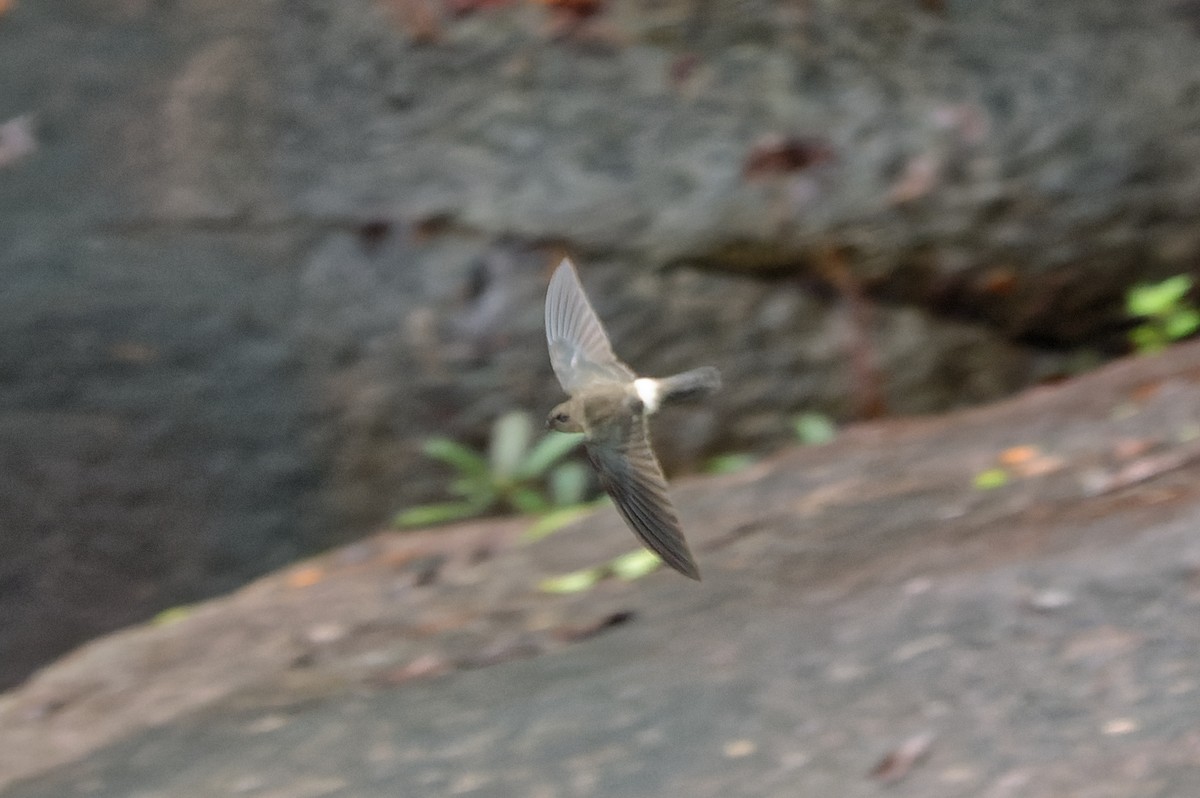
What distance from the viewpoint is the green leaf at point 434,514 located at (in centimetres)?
479

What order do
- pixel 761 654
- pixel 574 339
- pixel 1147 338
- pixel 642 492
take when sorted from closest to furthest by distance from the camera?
pixel 642 492, pixel 574 339, pixel 761 654, pixel 1147 338

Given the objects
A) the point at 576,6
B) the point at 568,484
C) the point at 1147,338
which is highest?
the point at 576,6

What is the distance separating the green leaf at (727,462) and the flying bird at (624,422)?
2.44 m

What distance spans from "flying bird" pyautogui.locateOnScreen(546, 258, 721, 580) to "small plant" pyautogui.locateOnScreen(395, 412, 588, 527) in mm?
2290

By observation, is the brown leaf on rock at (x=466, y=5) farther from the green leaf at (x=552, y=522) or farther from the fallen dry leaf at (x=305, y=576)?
the fallen dry leaf at (x=305, y=576)

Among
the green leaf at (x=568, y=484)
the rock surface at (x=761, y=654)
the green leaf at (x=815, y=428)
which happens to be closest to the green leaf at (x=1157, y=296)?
the rock surface at (x=761, y=654)

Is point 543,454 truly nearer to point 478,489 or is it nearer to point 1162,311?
point 478,489

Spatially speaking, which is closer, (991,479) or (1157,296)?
(991,479)

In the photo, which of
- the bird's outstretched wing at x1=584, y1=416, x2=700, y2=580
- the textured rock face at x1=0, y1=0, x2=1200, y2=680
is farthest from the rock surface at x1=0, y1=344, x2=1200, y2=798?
the bird's outstretched wing at x1=584, y1=416, x2=700, y2=580

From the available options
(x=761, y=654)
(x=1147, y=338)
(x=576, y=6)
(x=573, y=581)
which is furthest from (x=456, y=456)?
(x=1147, y=338)

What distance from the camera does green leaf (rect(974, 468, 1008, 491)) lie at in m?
3.60

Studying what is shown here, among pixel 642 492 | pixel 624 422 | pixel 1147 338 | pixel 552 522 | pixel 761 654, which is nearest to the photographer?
pixel 642 492

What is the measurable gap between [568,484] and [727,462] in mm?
588

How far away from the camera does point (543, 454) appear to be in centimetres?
474
